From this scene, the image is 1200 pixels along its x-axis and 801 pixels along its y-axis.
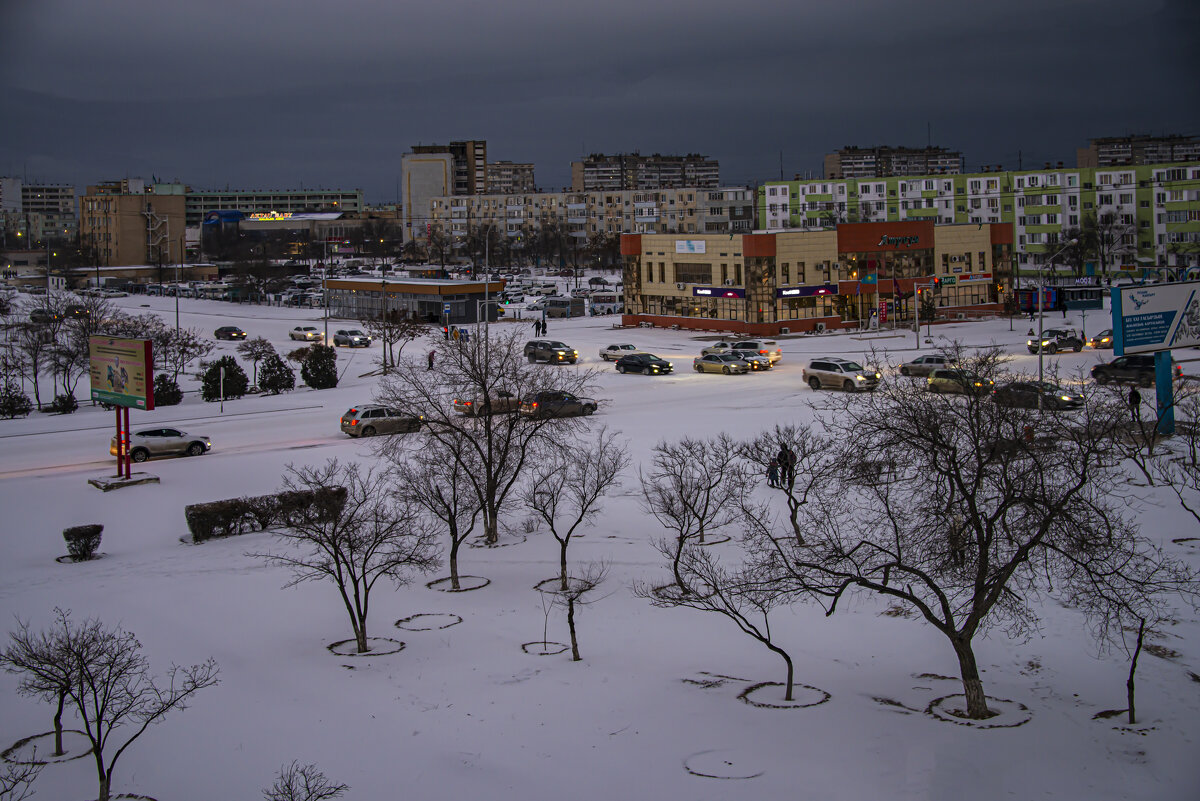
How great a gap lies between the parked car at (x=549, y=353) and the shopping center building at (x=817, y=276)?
53.6 ft

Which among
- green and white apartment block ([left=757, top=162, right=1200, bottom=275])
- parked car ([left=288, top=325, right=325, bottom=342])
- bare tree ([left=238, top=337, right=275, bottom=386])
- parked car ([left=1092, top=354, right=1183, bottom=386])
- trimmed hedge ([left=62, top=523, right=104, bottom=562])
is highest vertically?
green and white apartment block ([left=757, top=162, right=1200, bottom=275])

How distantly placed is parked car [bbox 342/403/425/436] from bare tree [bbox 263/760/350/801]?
22560 mm

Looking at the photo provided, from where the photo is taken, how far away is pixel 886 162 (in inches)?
7141

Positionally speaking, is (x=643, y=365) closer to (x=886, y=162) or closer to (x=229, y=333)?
(x=229, y=333)

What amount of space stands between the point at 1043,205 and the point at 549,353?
68436mm

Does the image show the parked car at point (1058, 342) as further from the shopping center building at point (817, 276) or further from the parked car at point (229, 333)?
the parked car at point (229, 333)

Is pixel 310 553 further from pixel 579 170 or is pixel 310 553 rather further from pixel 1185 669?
pixel 579 170

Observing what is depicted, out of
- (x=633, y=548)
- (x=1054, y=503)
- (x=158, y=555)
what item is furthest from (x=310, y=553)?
(x=1054, y=503)

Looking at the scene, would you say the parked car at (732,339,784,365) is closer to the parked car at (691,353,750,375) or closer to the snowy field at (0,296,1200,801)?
the parked car at (691,353,750,375)

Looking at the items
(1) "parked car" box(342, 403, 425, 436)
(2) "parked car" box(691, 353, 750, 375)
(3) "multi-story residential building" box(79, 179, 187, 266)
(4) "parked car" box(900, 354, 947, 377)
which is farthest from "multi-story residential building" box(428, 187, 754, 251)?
(1) "parked car" box(342, 403, 425, 436)

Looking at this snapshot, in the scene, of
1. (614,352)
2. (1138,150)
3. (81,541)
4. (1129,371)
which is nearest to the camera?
(81,541)

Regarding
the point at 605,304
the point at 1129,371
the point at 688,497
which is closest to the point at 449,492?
Result: the point at 688,497

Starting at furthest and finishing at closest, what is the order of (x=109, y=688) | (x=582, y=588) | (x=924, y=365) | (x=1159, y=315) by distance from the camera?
(x=924, y=365) < (x=1159, y=315) < (x=582, y=588) < (x=109, y=688)

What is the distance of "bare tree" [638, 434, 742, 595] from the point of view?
66.1ft
